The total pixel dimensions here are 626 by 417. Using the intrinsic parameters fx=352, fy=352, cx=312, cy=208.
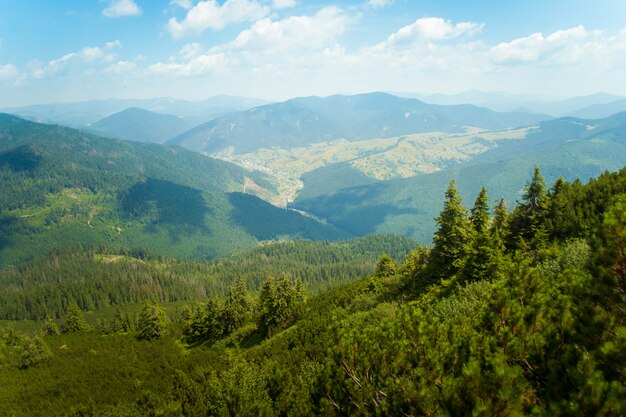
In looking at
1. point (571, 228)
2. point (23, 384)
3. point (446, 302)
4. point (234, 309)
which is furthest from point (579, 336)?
point (23, 384)

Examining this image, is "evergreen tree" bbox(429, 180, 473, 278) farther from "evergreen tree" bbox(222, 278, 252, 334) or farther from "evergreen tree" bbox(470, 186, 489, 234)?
"evergreen tree" bbox(222, 278, 252, 334)

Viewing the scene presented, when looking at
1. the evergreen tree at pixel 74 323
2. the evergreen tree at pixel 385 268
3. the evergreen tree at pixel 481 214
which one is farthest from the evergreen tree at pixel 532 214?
the evergreen tree at pixel 74 323

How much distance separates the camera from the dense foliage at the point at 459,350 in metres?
11.9

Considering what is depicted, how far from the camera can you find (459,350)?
56.4ft

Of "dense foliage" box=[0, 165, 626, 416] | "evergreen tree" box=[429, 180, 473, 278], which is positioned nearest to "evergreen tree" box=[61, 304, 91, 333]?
"dense foliage" box=[0, 165, 626, 416]

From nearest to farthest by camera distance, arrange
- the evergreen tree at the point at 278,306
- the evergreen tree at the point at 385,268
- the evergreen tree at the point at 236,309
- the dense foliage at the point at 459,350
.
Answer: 1. the dense foliage at the point at 459,350
2. the evergreen tree at the point at 278,306
3. the evergreen tree at the point at 385,268
4. the evergreen tree at the point at 236,309

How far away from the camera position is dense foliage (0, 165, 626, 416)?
1186 centimetres

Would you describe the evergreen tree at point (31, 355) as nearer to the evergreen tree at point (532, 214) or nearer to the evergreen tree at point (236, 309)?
the evergreen tree at point (236, 309)

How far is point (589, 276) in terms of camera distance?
1402 centimetres

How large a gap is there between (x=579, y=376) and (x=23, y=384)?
10824cm

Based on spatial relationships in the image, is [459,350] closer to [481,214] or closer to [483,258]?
[483,258]

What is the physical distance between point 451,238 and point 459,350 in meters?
44.2

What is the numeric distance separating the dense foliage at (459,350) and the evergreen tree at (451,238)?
233 millimetres

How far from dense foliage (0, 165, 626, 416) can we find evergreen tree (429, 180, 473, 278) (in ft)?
0.76
